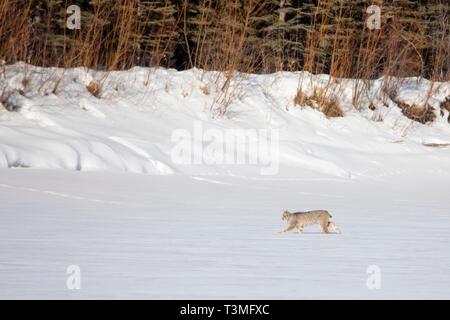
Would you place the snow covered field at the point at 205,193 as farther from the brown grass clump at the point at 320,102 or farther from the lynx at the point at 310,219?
the brown grass clump at the point at 320,102

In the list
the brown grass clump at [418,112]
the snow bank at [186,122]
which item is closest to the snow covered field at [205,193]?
the snow bank at [186,122]

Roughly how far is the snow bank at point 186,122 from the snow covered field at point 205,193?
0.04 m

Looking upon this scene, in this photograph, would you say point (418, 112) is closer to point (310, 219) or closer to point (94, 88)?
point (94, 88)

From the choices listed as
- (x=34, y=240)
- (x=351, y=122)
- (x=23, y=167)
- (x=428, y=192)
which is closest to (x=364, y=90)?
(x=351, y=122)

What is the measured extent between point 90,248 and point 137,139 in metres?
7.15

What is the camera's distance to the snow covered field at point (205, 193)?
6094mm

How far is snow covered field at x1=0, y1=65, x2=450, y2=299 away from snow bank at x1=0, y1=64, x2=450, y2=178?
4 cm

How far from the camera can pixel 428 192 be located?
13109mm

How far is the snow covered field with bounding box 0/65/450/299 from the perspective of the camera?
609 centimetres

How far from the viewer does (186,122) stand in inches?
623

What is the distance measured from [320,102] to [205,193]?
7.60 metres

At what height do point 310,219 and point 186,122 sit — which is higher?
point 186,122

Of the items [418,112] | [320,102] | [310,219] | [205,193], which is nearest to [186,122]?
[320,102]

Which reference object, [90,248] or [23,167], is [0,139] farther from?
[90,248]
